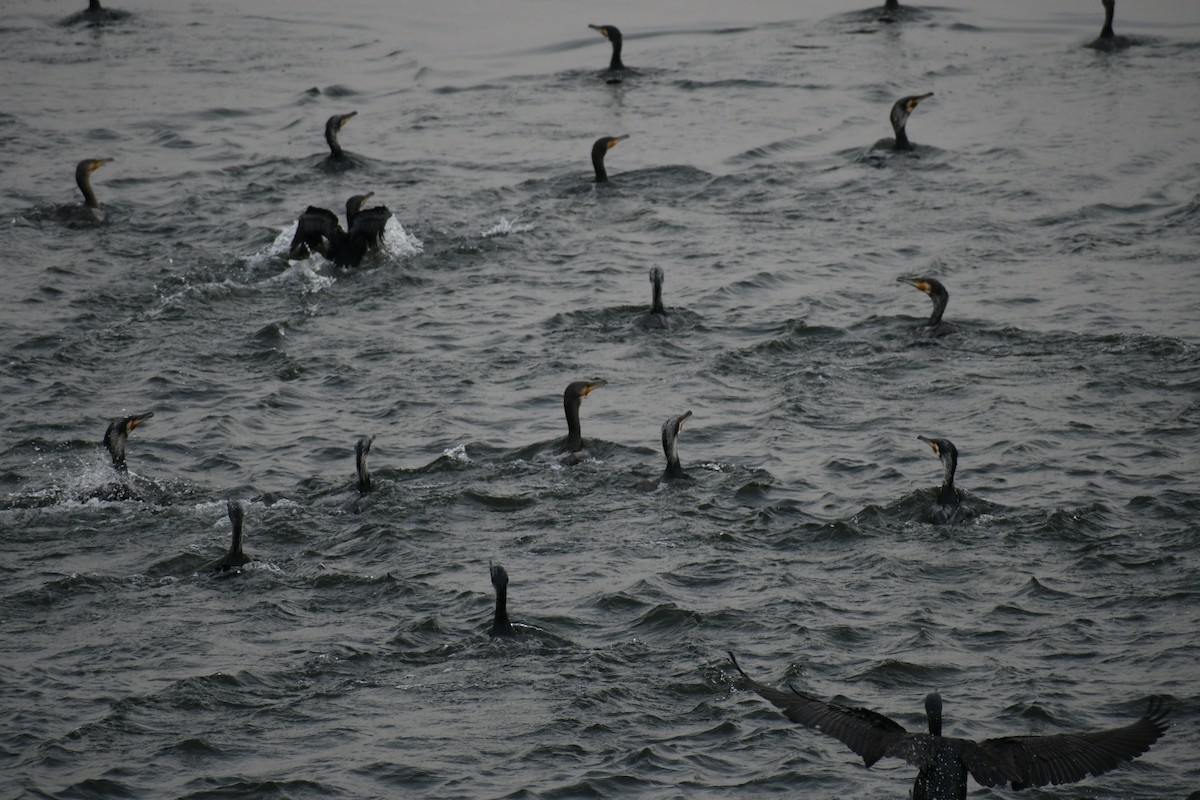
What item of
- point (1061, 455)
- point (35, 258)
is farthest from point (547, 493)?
point (35, 258)

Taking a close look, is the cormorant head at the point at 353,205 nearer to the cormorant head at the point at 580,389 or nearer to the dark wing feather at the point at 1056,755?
the cormorant head at the point at 580,389

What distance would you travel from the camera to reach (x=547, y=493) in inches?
527

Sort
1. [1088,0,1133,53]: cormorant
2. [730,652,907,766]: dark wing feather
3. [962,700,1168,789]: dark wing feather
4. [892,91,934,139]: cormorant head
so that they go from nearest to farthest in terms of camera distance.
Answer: [962,700,1168,789]: dark wing feather → [730,652,907,766]: dark wing feather → [892,91,934,139]: cormorant head → [1088,0,1133,53]: cormorant

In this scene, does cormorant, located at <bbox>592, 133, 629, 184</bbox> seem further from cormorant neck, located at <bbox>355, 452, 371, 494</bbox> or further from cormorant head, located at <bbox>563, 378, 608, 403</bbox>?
cormorant neck, located at <bbox>355, 452, 371, 494</bbox>

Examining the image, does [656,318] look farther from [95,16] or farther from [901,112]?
[95,16]

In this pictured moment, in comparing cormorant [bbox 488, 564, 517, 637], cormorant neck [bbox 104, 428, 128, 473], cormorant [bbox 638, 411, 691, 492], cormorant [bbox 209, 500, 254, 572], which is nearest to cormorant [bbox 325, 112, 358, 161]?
cormorant neck [bbox 104, 428, 128, 473]

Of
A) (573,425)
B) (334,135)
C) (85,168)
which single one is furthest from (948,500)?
(85,168)

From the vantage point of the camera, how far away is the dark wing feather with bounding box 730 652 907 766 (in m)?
8.48

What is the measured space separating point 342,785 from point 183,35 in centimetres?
2441

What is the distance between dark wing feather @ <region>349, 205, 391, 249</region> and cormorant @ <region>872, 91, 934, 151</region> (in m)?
7.60

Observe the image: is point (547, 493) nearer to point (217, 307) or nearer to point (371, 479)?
point (371, 479)

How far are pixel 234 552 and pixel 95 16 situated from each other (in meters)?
22.9

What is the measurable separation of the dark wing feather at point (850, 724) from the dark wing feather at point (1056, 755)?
382 millimetres

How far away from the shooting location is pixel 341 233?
18.7m
